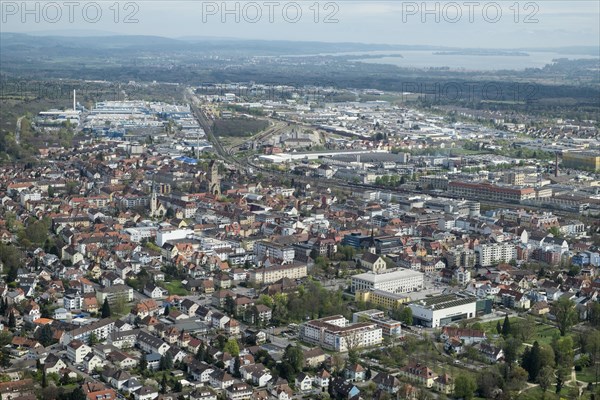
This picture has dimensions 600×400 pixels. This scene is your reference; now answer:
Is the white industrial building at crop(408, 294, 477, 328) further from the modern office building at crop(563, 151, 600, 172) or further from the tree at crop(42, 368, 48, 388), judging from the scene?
the modern office building at crop(563, 151, 600, 172)

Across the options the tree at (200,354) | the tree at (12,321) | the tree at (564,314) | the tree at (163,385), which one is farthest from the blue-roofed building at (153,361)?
the tree at (564,314)

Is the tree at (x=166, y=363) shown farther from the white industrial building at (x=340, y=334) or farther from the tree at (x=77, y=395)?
the white industrial building at (x=340, y=334)

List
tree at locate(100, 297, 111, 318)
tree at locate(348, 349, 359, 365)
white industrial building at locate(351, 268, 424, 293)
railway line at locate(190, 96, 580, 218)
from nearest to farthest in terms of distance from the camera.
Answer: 1. tree at locate(348, 349, 359, 365)
2. tree at locate(100, 297, 111, 318)
3. white industrial building at locate(351, 268, 424, 293)
4. railway line at locate(190, 96, 580, 218)

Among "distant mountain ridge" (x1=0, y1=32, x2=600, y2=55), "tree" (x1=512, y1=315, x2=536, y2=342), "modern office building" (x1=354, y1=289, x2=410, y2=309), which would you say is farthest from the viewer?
"distant mountain ridge" (x1=0, y1=32, x2=600, y2=55)

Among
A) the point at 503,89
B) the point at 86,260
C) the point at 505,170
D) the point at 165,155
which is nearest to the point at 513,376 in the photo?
the point at 86,260

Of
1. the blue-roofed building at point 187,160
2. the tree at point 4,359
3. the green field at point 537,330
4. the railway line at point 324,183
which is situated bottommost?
the green field at point 537,330

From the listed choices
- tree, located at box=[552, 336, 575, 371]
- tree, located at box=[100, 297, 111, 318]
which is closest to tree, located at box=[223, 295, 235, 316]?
tree, located at box=[100, 297, 111, 318]
